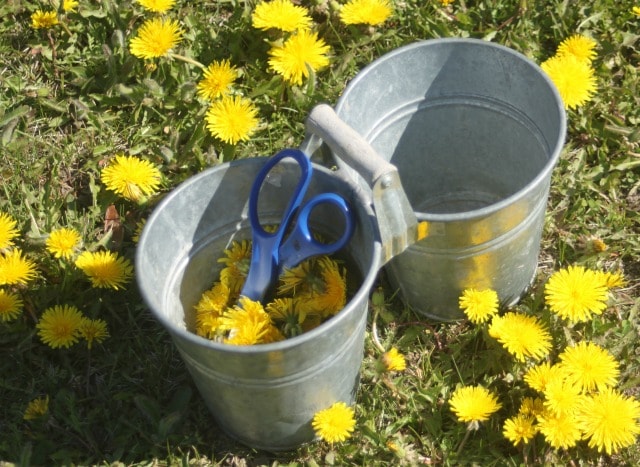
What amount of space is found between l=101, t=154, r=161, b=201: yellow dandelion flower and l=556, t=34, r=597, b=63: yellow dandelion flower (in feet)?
3.85

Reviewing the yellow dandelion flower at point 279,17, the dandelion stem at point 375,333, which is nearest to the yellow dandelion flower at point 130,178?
the yellow dandelion flower at point 279,17

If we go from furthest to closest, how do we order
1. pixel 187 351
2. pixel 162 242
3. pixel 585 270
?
pixel 585 270 → pixel 162 242 → pixel 187 351

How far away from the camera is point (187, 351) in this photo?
188 centimetres

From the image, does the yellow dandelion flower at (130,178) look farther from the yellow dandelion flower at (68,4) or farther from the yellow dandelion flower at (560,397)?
the yellow dandelion flower at (560,397)

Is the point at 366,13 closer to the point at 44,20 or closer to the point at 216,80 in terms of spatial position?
the point at 216,80

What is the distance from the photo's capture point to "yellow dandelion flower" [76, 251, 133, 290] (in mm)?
2283

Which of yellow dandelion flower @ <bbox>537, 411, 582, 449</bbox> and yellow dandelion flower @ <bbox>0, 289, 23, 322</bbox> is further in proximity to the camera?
yellow dandelion flower @ <bbox>0, 289, 23, 322</bbox>

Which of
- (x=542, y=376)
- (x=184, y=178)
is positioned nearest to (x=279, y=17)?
(x=184, y=178)

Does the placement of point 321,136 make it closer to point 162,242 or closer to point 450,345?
point 162,242

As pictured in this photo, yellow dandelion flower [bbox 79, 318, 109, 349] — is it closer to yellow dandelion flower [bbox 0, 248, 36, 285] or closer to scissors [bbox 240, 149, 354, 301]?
yellow dandelion flower [bbox 0, 248, 36, 285]

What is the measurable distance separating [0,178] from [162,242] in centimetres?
82

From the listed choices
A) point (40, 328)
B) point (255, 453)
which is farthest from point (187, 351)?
point (40, 328)

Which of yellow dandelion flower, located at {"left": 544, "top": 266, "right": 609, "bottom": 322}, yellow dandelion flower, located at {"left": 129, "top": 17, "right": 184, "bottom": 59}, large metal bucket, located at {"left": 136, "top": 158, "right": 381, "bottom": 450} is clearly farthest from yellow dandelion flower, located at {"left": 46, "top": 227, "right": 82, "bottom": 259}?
yellow dandelion flower, located at {"left": 544, "top": 266, "right": 609, "bottom": 322}

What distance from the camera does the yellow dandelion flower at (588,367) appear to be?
2.09 meters
